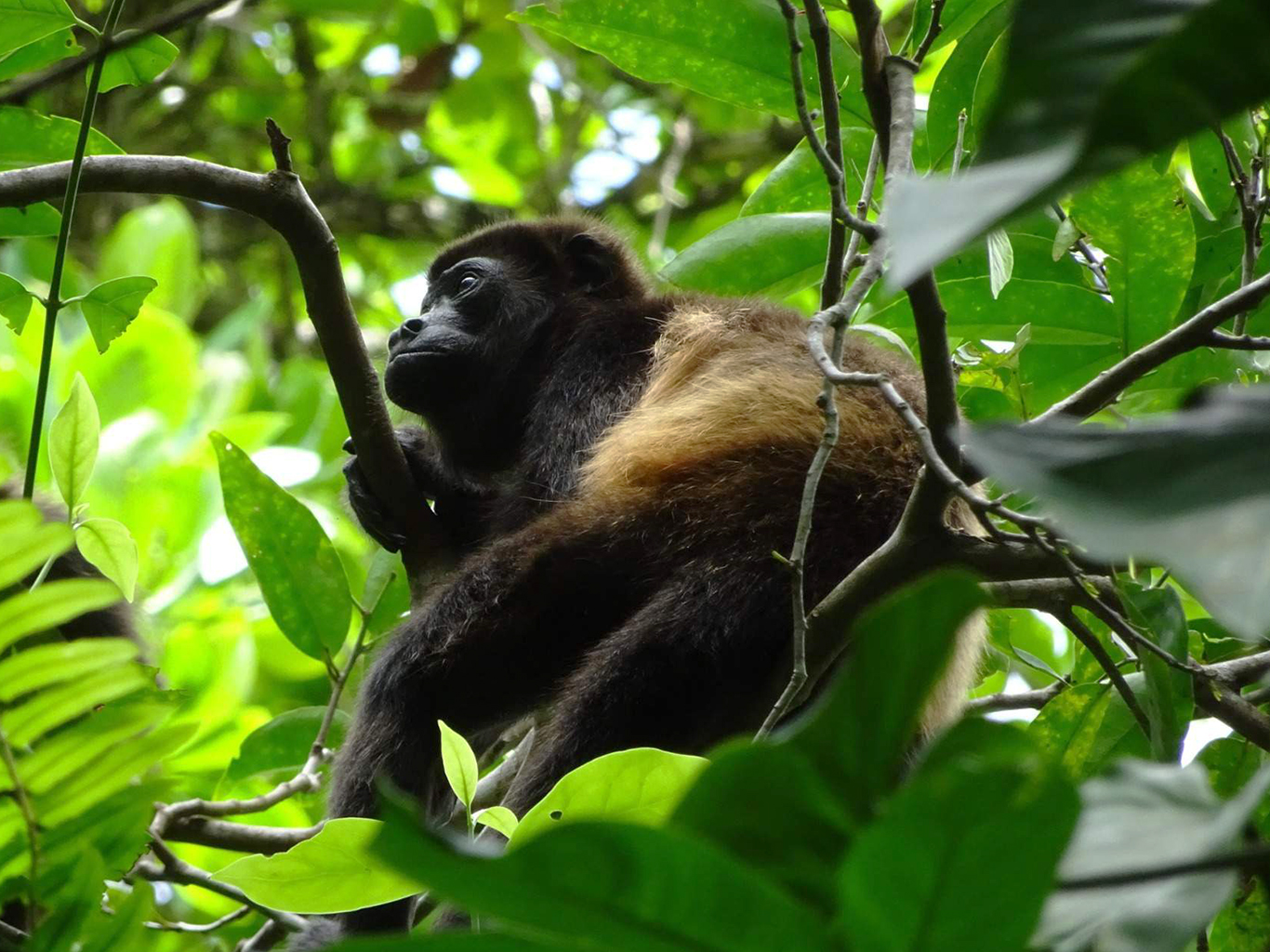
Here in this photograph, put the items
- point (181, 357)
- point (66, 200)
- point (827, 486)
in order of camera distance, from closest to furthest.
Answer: point (66, 200), point (827, 486), point (181, 357)

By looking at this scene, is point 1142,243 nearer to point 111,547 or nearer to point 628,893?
point 111,547

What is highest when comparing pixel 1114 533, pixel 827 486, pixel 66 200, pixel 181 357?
pixel 1114 533

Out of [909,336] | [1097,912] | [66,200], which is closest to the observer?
[1097,912]

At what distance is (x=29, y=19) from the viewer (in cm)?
212

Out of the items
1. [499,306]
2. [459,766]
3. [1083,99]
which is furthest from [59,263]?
[499,306]

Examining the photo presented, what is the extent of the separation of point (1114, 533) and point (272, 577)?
7.77 feet

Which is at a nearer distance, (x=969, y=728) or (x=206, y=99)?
(x=969, y=728)

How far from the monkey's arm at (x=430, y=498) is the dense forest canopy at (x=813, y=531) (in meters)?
0.08

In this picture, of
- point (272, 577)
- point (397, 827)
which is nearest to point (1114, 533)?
point (397, 827)

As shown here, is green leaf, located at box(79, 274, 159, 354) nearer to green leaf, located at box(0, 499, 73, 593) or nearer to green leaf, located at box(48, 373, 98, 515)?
green leaf, located at box(48, 373, 98, 515)

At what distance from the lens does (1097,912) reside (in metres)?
0.72

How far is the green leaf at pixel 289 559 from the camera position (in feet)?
8.78

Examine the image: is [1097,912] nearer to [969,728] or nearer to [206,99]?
[969,728]

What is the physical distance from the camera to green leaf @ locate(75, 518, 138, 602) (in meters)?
1.91
